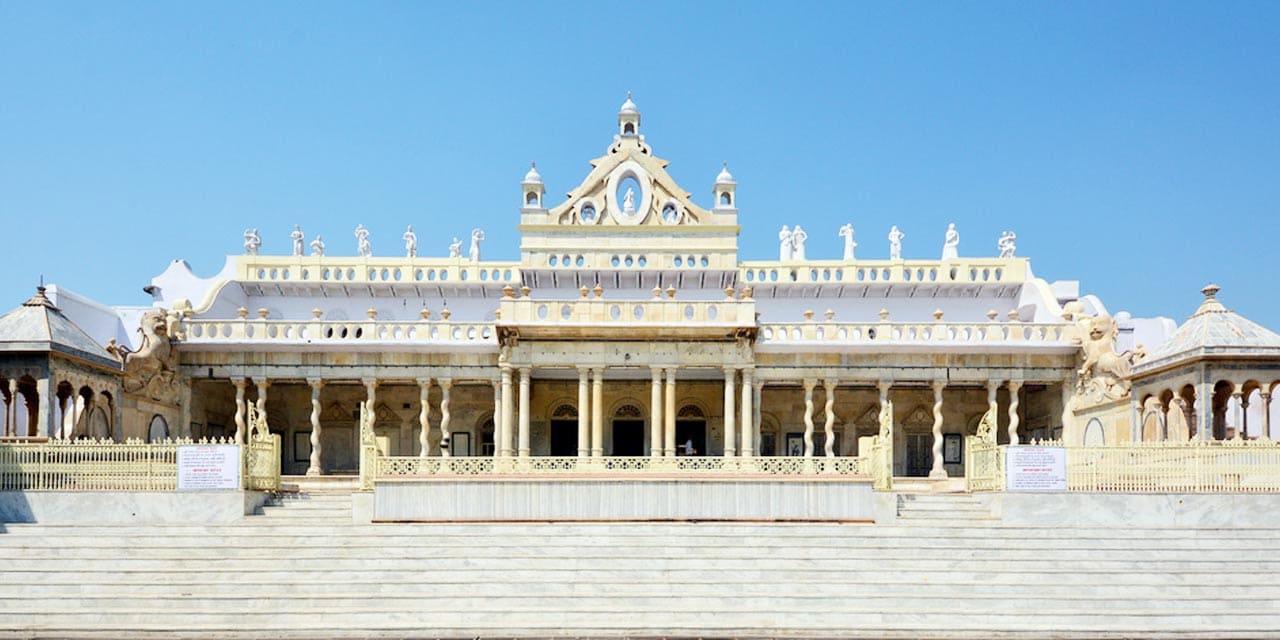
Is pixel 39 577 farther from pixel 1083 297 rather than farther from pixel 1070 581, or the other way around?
pixel 1083 297

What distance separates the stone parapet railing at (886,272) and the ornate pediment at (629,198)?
2714 millimetres

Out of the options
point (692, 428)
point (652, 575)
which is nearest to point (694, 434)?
point (692, 428)

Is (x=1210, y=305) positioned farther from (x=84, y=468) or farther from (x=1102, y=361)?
(x=84, y=468)

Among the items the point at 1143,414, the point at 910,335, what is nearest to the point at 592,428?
the point at 910,335

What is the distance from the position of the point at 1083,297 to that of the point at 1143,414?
775 cm

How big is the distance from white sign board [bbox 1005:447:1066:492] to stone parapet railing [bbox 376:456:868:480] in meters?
3.00

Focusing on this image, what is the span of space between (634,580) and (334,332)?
55.1 feet

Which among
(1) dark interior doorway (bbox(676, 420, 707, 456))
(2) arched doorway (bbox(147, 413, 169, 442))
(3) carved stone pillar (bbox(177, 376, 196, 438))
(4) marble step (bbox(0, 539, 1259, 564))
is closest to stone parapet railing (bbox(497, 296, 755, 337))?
(1) dark interior doorway (bbox(676, 420, 707, 456))

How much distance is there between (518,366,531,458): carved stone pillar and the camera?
32094 mm

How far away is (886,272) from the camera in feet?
123

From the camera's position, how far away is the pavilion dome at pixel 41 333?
998 inches

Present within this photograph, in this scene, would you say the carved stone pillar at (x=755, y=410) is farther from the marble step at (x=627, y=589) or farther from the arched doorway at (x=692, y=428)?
the marble step at (x=627, y=589)

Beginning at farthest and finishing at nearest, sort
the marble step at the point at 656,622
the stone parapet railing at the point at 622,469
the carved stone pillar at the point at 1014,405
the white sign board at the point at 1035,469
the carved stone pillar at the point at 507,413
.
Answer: the carved stone pillar at the point at 1014,405, the carved stone pillar at the point at 507,413, the stone parapet railing at the point at 622,469, the white sign board at the point at 1035,469, the marble step at the point at 656,622

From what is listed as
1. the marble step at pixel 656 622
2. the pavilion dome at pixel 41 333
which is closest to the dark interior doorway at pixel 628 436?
the pavilion dome at pixel 41 333
